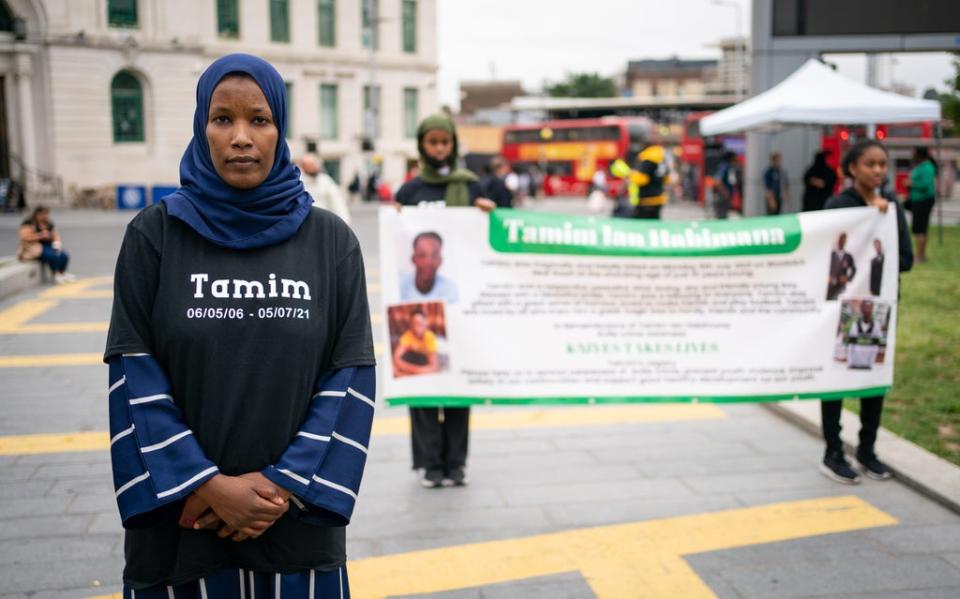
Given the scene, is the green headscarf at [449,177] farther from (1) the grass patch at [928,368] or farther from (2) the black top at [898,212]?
(1) the grass patch at [928,368]

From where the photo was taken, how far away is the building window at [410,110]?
46938 millimetres

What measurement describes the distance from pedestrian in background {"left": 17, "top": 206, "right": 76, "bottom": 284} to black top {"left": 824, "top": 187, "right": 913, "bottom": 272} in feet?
37.1

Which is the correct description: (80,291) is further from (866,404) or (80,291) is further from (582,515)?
(866,404)

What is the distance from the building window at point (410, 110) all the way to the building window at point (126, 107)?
15949mm

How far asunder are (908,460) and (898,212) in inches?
56.5

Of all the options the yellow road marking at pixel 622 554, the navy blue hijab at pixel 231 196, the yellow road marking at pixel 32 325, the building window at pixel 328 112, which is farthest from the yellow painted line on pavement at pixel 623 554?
the building window at pixel 328 112

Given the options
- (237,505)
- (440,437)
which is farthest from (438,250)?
(237,505)

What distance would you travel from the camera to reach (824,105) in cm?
1109

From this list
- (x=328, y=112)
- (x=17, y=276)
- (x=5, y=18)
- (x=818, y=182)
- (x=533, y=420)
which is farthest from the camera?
(x=328, y=112)

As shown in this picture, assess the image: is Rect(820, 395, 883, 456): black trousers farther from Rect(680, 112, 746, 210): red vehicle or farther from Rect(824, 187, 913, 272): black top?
Rect(680, 112, 746, 210): red vehicle

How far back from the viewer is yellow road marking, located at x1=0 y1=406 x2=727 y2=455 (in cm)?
579

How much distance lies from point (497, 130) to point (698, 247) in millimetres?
53944

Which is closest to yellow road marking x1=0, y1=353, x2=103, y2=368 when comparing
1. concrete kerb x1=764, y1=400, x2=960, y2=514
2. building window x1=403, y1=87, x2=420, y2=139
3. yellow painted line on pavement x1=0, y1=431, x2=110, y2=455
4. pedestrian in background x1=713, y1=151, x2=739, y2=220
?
yellow painted line on pavement x1=0, y1=431, x2=110, y2=455

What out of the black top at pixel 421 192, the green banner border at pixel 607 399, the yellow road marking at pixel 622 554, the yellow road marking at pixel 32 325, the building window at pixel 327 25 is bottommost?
the yellow road marking at pixel 622 554
